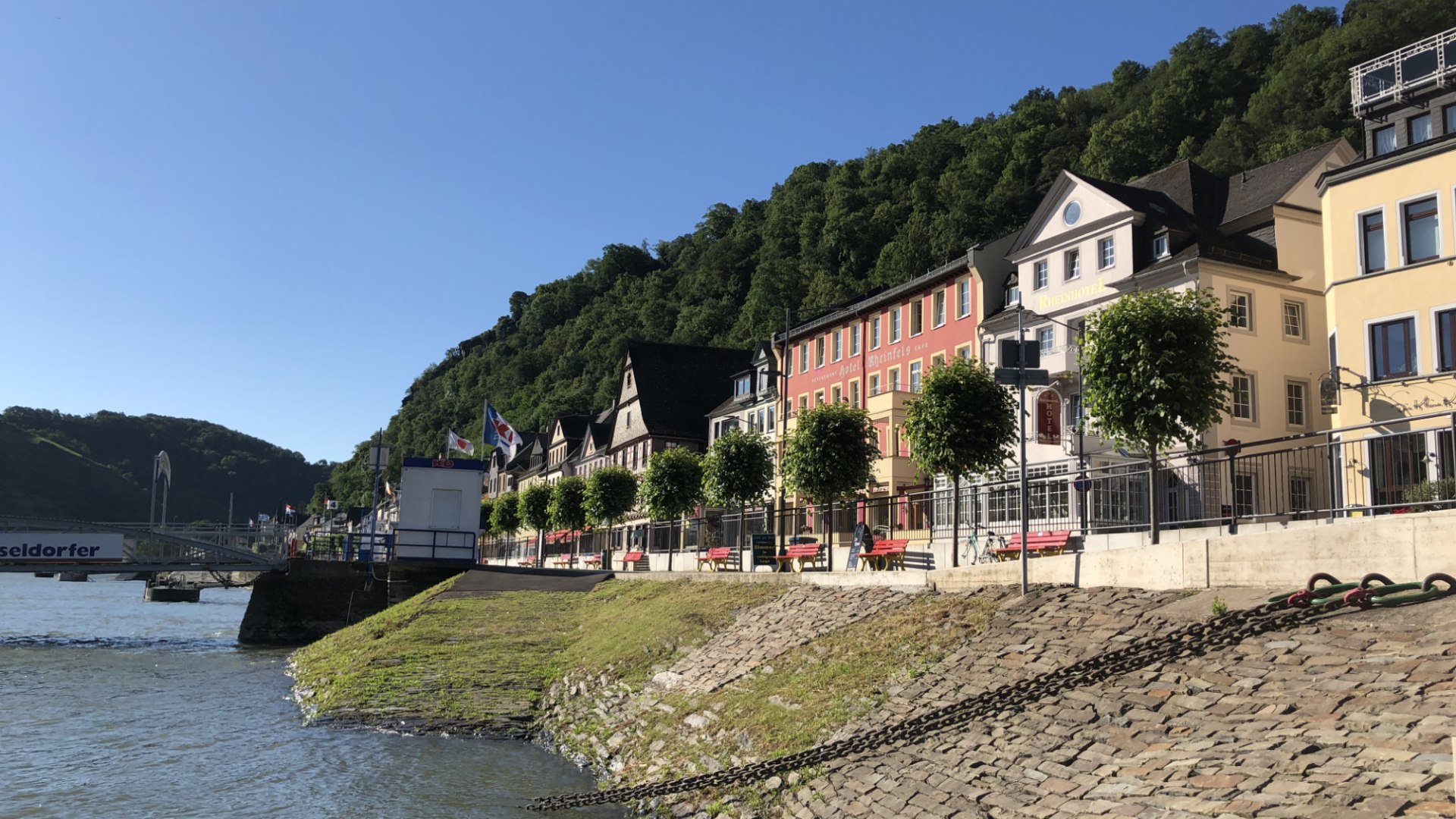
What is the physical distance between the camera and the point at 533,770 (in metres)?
21.1

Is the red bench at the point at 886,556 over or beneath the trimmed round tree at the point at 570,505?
beneath

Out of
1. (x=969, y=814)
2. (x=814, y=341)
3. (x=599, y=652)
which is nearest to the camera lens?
(x=969, y=814)

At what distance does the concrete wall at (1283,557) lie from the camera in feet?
45.4

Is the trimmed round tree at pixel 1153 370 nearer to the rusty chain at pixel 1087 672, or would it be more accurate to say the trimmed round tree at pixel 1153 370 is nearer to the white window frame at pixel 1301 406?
the rusty chain at pixel 1087 672

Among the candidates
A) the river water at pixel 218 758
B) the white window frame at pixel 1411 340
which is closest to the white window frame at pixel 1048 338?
the white window frame at pixel 1411 340

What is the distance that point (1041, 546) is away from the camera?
24750 mm

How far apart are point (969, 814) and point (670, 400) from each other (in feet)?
268

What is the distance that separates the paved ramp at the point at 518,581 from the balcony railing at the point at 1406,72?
90.5ft

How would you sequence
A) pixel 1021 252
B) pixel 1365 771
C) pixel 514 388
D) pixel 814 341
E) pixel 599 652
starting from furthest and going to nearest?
pixel 514 388
pixel 814 341
pixel 1021 252
pixel 599 652
pixel 1365 771

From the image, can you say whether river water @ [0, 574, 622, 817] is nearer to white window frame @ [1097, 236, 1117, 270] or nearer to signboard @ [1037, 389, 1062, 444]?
signboard @ [1037, 389, 1062, 444]

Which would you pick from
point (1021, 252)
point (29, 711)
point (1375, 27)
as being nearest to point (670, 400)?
point (1021, 252)

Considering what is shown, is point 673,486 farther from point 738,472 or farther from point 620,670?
point 620,670

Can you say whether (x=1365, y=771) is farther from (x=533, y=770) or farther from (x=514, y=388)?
(x=514, y=388)

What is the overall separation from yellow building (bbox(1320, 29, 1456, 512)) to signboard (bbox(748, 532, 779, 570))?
16.1m
